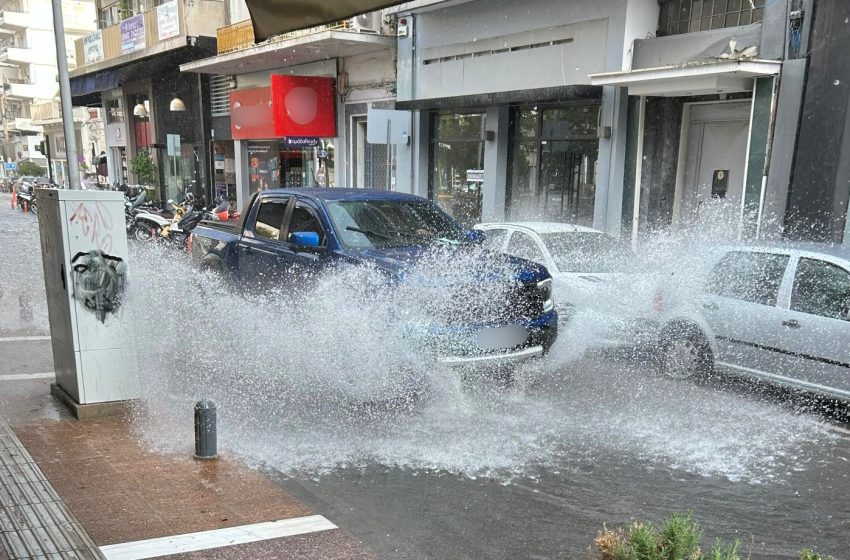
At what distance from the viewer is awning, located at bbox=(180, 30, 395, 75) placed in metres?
16.7

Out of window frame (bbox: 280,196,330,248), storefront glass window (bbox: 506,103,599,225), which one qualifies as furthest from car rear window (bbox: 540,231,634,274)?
storefront glass window (bbox: 506,103,599,225)

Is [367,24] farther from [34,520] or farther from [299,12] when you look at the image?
[34,520]

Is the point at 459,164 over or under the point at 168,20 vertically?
under

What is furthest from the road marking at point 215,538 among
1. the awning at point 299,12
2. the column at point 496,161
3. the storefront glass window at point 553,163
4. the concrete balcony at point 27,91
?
the concrete balcony at point 27,91

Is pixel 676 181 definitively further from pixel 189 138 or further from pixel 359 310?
pixel 189 138

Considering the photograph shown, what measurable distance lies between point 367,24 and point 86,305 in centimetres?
1404

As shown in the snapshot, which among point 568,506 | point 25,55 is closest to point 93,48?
point 568,506

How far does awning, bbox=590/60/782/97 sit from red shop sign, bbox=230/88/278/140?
1133cm

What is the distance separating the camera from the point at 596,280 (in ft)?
25.9

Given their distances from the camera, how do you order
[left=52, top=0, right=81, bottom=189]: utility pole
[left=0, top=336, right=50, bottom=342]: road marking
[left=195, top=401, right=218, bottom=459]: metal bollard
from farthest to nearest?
[left=52, top=0, right=81, bottom=189]: utility pole
[left=0, top=336, right=50, bottom=342]: road marking
[left=195, top=401, right=218, bottom=459]: metal bollard

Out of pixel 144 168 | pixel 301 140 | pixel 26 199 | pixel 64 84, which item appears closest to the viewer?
pixel 64 84

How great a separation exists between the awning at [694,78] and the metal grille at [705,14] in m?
1.19

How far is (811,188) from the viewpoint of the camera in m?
10.5

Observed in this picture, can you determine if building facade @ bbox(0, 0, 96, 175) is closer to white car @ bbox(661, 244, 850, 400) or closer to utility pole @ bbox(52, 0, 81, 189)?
utility pole @ bbox(52, 0, 81, 189)
